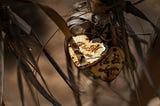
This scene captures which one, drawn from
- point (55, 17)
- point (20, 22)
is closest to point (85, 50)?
point (55, 17)

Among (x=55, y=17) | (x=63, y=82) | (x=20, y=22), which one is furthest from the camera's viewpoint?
(x=63, y=82)

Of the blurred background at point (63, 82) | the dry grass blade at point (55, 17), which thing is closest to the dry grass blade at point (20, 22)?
the dry grass blade at point (55, 17)

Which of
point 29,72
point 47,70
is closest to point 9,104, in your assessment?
point 47,70

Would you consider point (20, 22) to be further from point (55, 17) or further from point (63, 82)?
point (63, 82)

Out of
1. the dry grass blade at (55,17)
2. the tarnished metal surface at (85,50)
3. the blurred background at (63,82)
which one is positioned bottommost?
the blurred background at (63,82)

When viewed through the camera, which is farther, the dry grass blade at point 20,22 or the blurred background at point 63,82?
the blurred background at point 63,82

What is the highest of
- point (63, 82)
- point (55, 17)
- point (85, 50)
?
point (55, 17)

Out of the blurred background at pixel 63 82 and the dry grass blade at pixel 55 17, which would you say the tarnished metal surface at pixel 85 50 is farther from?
the blurred background at pixel 63 82

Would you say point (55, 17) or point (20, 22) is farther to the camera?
point (55, 17)
